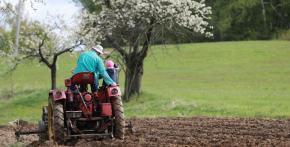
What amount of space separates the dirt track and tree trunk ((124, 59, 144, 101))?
9.33 meters

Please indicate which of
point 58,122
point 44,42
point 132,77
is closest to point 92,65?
point 58,122

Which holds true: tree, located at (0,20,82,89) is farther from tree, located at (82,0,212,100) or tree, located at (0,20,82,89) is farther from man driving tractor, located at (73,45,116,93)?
man driving tractor, located at (73,45,116,93)

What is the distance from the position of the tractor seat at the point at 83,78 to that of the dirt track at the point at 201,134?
49.7 inches

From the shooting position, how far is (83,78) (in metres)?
13.3

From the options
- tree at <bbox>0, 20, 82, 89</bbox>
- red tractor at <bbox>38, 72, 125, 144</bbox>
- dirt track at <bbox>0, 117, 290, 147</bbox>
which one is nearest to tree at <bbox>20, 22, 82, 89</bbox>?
tree at <bbox>0, 20, 82, 89</bbox>

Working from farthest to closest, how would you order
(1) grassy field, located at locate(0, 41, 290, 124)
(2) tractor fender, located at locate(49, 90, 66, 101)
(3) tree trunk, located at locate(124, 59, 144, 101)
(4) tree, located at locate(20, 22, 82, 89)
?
(4) tree, located at locate(20, 22, 82, 89) → (3) tree trunk, located at locate(124, 59, 144, 101) → (1) grassy field, located at locate(0, 41, 290, 124) → (2) tractor fender, located at locate(49, 90, 66, 101)

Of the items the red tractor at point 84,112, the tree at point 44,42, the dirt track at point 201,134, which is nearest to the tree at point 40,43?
the tree at point 44,42

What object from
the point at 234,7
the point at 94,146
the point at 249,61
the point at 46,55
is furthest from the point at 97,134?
the point at 234,7

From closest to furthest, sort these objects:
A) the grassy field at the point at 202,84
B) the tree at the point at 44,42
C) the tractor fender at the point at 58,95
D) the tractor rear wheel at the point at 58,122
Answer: the tractor rear wheel at the point at 58,122
the tractor fender at the point at 58,95
the grassy field at the point at 202,84
the tree at the point at 44,42

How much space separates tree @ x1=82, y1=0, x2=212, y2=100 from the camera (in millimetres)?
29562

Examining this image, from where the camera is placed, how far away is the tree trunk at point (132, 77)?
97.7ft

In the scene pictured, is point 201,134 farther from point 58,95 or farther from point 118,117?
point 58,95

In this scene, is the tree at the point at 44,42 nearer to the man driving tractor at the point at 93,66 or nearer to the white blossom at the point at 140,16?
the white blossom at the point at 140,16

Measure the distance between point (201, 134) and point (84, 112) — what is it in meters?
3.28
